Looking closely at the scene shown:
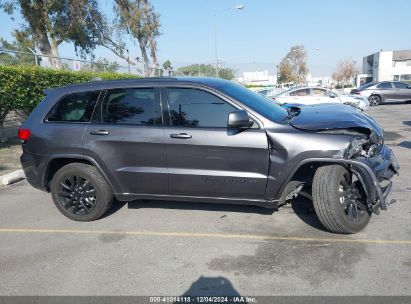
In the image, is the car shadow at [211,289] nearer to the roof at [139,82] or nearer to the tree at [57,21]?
the roof at [139,82]

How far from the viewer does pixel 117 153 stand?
4.39 meters

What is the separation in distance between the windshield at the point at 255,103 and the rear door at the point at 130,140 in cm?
88

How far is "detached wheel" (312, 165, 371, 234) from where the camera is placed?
12.6ft

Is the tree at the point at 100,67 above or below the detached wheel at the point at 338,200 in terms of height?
above

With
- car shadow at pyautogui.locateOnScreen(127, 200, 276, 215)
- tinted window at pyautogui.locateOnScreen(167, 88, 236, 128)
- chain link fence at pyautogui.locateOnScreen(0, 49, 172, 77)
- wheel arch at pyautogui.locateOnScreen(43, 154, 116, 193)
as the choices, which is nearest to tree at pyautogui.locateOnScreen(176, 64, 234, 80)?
chain link fence at pyautogui.locateOnScreen(0, 49, 172, 77)

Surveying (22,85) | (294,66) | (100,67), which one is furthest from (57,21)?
(294,66)

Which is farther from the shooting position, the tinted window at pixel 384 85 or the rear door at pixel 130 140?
the tinted window at pixel 384 85

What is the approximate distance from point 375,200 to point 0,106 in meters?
8.79

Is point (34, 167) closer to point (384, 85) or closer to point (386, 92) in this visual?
point (386, 92)

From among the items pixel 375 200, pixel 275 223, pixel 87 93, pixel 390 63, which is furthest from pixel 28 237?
pixel 390 63

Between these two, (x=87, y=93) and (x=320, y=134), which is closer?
(x=320, y=134)

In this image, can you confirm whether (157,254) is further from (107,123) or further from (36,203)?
(36,203)

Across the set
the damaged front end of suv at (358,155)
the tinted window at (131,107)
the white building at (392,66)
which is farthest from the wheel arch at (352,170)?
the white building at (392,66)

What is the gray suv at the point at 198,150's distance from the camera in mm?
3854
